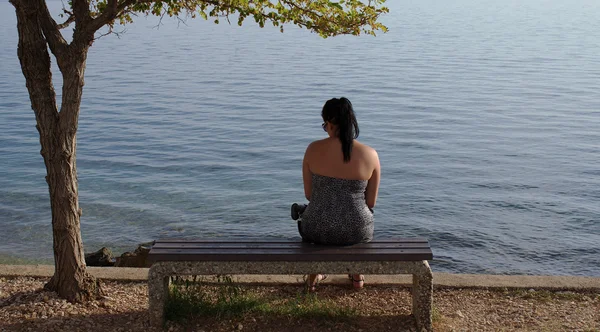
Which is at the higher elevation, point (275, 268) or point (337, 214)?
point (337, 214)

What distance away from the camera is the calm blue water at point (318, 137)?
36.2 ft

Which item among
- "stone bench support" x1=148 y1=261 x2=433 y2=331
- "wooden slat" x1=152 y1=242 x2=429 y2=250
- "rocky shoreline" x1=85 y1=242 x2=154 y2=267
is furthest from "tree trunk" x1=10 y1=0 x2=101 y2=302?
"rocky shoreline" x1=85 y1=242 x2=154 y2=267

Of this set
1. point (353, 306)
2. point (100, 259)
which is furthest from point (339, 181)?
point (100, 259)

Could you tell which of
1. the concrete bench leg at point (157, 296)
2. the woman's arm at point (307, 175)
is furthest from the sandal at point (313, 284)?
the concrete bench leg at point (157, 296)

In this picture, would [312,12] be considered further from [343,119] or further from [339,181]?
[339,181]

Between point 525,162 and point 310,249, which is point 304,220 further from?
point 525,162

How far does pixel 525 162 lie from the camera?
14938mm

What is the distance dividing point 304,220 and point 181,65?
78.0 feet

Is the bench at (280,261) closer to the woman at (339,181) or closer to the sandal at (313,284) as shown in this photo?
the woman at (339,181)

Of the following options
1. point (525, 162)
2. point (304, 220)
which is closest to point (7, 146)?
point (525, 162)

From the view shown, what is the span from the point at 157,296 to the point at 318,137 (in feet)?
38.3

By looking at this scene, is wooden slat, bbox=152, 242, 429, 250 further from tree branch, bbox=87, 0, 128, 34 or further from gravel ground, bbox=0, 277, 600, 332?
tree branch, bbox=87, 0, 128, 34

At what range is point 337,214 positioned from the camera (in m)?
5.74

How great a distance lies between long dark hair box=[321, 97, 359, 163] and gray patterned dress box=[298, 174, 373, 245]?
0.78 ft
